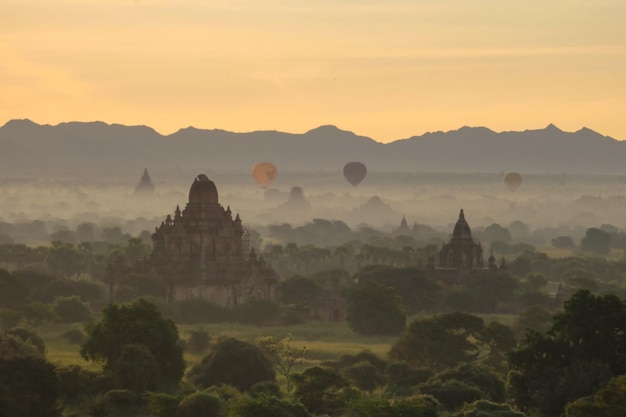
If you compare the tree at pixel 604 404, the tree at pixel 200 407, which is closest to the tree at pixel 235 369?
the tree at pixel 200 407

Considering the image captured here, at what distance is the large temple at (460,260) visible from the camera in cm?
15862

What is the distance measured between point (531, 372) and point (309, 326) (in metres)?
61.3

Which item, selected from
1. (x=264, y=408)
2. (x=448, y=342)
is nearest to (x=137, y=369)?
(x=264, y=408)

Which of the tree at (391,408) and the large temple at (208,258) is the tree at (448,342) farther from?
the large temple at (208,258)

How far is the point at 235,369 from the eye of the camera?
87.5 m

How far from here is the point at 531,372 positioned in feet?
229

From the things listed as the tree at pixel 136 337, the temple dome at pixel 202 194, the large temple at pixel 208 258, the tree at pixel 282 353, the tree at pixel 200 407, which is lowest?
the tree at pixel 200 407

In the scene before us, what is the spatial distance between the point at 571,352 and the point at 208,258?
Answer: 77.9 metres

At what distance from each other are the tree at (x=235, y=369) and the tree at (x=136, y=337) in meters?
2.15

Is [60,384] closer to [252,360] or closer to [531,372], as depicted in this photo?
[252,360]

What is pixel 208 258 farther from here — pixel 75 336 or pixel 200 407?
pixel 200 407

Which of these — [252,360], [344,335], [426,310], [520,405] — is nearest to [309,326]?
[344,335]

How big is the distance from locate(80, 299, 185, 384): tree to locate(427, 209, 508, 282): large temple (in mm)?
72548

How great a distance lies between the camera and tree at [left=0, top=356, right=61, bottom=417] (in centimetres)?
6962
